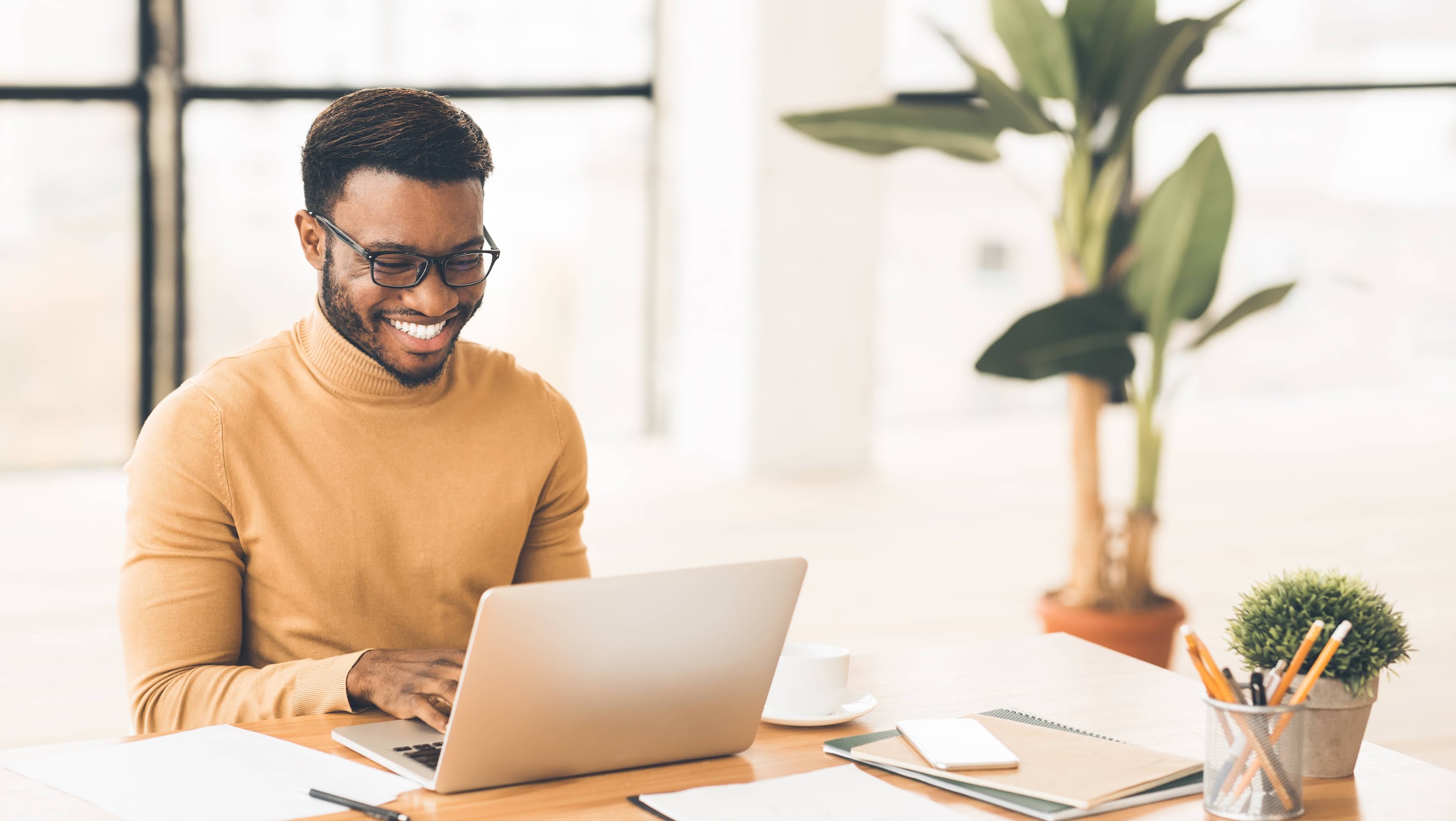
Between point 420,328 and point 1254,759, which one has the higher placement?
point 420,328

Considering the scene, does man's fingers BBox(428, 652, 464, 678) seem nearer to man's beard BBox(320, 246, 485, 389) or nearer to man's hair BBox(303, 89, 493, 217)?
man's beard BBox(320, 246, 485, 389)

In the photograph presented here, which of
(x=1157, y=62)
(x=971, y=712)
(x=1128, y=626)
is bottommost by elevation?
(x=1128, y=626)

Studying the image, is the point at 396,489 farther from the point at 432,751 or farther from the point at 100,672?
the point at 100,672

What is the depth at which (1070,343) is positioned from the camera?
3010 millimetres

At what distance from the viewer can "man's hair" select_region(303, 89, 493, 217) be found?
1685 mm

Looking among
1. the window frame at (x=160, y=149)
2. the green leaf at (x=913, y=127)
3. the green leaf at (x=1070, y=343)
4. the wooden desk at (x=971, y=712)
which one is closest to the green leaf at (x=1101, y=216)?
the green leaf at (x=1070, y=343)

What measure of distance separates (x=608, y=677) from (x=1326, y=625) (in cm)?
63

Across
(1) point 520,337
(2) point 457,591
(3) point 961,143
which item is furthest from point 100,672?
(1) point 520,337

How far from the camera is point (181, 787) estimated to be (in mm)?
1278

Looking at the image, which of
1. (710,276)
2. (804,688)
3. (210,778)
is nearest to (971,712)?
(804,688)

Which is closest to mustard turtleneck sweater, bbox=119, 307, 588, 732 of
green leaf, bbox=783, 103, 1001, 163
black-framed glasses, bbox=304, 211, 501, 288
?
black-framed glasses, bbox=304, 211, 501, 288

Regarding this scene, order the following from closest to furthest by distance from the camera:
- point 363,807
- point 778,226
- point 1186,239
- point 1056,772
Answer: point 363,807, point 1056,772, point 1186,239, point 778,226

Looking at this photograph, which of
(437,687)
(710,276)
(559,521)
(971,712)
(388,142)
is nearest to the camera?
(437,687)

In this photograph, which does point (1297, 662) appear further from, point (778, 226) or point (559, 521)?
point (778, 226)
